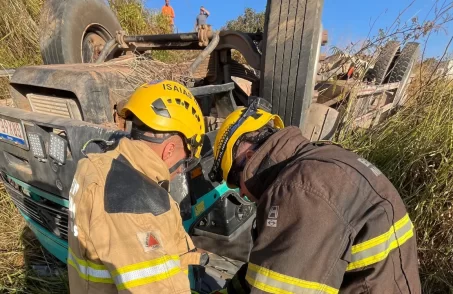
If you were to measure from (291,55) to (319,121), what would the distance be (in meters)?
0.65

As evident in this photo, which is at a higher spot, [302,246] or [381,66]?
[381,66]

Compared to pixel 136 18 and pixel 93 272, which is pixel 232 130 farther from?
pixel 136 18

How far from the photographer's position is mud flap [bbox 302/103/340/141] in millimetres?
3059

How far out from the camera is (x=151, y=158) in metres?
1.56

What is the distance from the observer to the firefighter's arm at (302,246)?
116 centimetres

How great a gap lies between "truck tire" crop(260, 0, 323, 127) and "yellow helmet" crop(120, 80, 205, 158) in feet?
3.84

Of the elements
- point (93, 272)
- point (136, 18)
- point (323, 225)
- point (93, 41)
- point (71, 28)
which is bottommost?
point (93, 272)

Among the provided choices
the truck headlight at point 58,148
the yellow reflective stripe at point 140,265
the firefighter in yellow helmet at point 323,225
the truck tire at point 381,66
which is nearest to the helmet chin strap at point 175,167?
the firefighter in yellow helmet at point 323,225

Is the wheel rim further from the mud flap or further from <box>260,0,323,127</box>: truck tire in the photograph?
the mud flap

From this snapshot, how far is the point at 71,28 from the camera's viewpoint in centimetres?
366

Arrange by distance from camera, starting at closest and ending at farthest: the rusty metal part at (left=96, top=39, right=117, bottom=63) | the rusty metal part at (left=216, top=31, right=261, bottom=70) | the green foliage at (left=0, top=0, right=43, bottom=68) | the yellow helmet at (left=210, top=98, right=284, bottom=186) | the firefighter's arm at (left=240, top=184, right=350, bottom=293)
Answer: the firefighter's arm at (left=240, top=184, right=350, bottom=293) < the yellow helmet at (left=210, top=98, right=284, bottom=186) < the rusty metal part at (left=216, top=31, right=261, bottom=70) < the rusty metal part at (left=96, top=39, right=117, bottom=63) < the green foliage at (left=0, top=0, right=43, bottom=68)

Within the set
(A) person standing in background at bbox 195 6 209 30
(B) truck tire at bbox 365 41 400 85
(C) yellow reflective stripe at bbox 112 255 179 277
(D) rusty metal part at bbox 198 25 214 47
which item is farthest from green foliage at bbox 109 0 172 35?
(C) yellow reflective stripe at bbox 112 255 179 277

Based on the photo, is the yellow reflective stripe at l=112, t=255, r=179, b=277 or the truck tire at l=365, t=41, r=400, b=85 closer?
the yellow reflective stripe at l=112, t=255, r=179, b=277

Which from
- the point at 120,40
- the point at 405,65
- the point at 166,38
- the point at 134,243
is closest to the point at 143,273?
the point at 134,243
